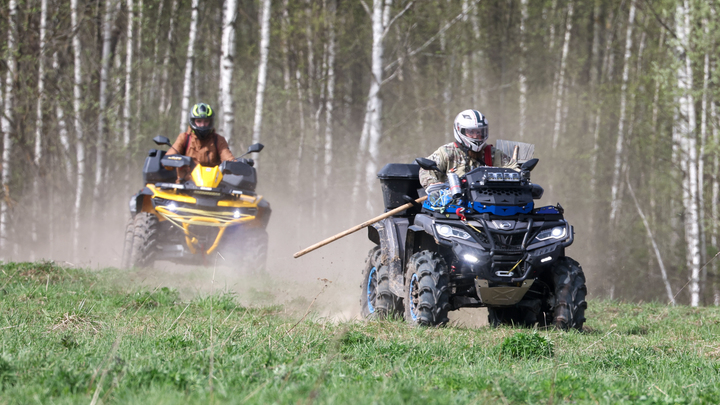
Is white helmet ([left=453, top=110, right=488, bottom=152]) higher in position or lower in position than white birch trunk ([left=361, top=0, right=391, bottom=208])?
lower

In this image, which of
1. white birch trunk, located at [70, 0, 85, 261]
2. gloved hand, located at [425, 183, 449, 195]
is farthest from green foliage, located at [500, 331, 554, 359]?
white birch trunk, located at [70, 0, 85, 261]

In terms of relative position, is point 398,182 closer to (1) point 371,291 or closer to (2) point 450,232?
(1) point 371,291

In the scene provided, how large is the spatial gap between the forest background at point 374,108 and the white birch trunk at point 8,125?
58mm

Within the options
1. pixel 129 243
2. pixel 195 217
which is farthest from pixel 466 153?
pixel 129 243

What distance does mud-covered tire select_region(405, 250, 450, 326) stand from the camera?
7.08 m

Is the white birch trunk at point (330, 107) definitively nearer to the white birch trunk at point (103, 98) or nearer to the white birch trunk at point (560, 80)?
the white birch trunk at point (103, 98)

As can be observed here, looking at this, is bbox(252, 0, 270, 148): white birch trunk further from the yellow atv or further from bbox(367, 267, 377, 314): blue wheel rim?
bbox(367, 267, 377, 314): blue wheel rim

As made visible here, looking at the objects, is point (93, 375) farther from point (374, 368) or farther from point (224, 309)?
point (224, 309)

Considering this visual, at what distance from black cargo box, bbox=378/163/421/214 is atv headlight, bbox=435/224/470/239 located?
132 centimetres

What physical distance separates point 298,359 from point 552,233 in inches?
139

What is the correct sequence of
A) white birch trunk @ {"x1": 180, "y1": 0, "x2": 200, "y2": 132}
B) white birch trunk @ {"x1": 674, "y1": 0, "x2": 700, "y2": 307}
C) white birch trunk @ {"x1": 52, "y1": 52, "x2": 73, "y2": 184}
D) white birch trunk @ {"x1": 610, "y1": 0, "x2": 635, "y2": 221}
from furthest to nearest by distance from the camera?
white birch trunk @ {"x1": 610, "y1": 0, "x2": 635, "y2": 221} → white birch trunk @ {"x1": 52, "y1": 52, "x2": 73, "y2": 184} → white birch trunk @ {"x1": 180, "y1": 0, "x2": 200, "y2": 132} → white birch trunk @ {"x1": 674, "y1": 0, "x2": 700, "y2": 307}

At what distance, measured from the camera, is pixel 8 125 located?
67.2ft

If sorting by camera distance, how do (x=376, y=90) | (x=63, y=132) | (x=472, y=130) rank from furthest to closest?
(x=63, y=132)
(x=376, y=90)
(x=472, y=130)

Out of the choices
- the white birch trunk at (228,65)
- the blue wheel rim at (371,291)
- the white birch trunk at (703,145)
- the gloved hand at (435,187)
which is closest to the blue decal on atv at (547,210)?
the gloved hand at (435,187)
